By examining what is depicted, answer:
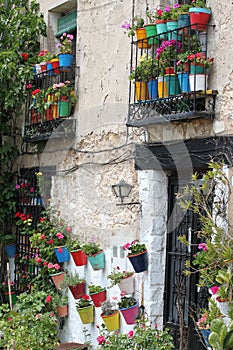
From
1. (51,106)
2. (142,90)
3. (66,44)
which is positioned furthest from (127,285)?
(66,44)

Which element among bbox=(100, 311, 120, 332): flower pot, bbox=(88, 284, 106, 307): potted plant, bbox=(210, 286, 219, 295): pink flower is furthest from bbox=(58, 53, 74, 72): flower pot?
bbox=(210, 286, 219, 295): pink flower

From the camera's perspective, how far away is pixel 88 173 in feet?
27.2

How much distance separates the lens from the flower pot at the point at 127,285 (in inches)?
283

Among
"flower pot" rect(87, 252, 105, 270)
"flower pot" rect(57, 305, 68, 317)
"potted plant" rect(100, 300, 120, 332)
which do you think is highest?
"flower pot" rect(87, 252, 105, 270)

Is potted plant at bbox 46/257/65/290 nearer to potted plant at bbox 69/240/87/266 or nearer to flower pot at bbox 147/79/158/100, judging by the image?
potted plant at bbox 69/240/87/266

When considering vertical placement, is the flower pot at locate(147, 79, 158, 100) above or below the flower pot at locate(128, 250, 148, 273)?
above

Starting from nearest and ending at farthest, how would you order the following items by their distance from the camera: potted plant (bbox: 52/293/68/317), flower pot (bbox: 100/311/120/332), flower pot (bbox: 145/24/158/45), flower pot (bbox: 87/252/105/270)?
flower pot (bbox: 145/24/158/45), flower pot (bbox: 100/311/120/332), flower pot (bbox: 87/252/105/270), potted plant (bbox: 52/293/68/317)

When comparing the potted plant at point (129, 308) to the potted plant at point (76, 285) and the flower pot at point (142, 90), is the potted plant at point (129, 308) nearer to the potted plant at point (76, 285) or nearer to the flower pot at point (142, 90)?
the potted plant at point (76, 285)

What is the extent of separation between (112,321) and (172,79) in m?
2.55

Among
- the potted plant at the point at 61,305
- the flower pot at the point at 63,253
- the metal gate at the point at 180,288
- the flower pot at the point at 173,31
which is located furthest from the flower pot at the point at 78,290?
the flower pot at the point at 173,31

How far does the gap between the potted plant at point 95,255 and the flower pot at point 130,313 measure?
0.84 metres

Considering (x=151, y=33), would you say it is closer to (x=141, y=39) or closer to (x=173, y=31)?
(x=141, y=39)

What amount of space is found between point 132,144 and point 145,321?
1.85 meters

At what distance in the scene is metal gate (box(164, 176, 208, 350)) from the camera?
21.6ft
